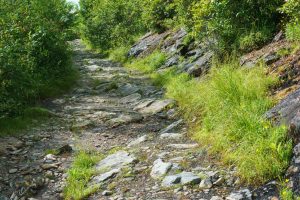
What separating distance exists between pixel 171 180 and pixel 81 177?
158cm

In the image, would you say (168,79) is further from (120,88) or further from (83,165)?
(83,165)

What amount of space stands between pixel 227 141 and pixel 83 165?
7.99 ft

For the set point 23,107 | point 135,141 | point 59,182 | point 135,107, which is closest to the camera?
point 59,182

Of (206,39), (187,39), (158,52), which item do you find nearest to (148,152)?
(206,39)

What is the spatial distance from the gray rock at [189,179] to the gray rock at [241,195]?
1.90ft

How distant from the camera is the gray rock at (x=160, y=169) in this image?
17.1 ft

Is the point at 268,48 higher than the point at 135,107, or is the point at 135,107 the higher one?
the point at 268,48

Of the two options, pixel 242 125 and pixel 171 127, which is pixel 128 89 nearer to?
pixel 171 127

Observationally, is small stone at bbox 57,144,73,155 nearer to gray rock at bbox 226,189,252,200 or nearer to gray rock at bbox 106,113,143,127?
gray rock at bbox 106,113,143,127

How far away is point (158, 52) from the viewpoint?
667 inches

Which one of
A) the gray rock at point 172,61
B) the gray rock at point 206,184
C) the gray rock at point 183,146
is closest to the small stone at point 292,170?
the gray rock at point 206,184

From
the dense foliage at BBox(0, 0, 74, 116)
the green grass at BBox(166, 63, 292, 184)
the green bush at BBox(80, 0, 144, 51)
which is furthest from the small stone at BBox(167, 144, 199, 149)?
the green bush at BBox(80, 0, 144, 51)

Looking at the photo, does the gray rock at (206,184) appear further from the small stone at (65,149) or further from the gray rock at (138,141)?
the small stone at (65,149)

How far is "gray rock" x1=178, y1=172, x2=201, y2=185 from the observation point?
4.73m
